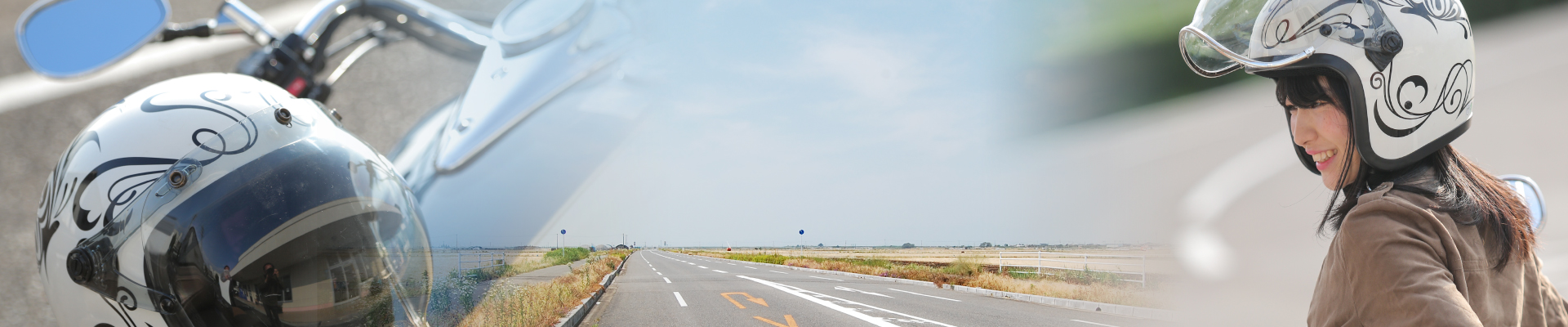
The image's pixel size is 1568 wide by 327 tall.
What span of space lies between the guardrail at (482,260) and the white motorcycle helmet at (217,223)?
57 millimetres

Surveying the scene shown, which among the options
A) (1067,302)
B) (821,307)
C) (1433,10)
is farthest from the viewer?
(821,307)

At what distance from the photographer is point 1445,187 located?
0.56 m

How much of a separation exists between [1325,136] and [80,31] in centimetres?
174

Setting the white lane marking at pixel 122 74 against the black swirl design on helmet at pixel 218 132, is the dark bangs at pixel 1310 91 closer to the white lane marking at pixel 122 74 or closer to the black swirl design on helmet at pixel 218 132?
the black swirl design on helmet at pixel 218 132

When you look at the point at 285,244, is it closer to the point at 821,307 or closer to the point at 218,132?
the point at 218,132

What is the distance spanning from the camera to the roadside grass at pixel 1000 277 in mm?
1587

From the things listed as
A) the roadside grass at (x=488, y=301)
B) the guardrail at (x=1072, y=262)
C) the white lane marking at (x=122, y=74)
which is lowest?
the guardrail at (x=1072, y=262)

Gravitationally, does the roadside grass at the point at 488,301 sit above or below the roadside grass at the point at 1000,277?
above

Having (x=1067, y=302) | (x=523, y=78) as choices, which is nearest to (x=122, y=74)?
(x=523, y=78)

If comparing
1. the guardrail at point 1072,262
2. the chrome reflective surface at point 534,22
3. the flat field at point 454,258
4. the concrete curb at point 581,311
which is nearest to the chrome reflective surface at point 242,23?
the chrome reflective surface at point 534,22

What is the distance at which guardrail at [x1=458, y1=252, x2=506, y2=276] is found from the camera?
2.51 ft

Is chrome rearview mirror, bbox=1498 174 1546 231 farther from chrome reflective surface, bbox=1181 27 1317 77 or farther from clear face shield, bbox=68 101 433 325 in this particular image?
clear face shield, bbox=68 101 433 325

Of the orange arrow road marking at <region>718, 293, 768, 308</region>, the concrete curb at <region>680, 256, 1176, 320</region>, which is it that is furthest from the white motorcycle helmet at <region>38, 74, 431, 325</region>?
the orange arrow road marking at <region>718, 293, 768, 308</region>

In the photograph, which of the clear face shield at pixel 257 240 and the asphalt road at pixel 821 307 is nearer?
the clear face shield at pixel 257 240
